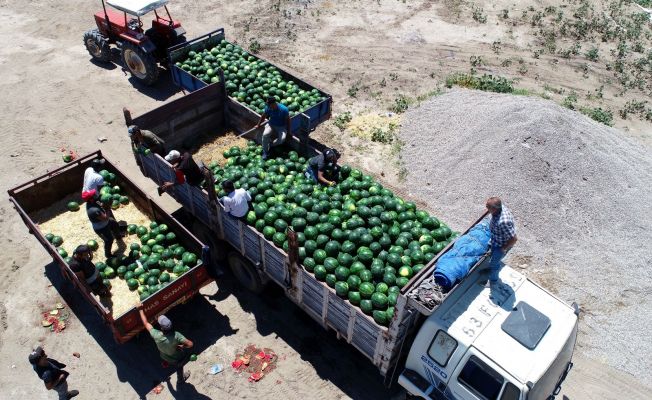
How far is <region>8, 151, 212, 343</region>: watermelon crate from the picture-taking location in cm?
937

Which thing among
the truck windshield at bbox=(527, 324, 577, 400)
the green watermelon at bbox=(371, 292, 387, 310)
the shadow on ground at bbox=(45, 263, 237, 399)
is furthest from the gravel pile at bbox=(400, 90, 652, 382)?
the shadow on ground at bbox=(45, 263, 237, 399)

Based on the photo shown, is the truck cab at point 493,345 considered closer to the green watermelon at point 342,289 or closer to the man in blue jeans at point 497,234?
the man in blue jeans at point 497,234

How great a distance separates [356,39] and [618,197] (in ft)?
40.6

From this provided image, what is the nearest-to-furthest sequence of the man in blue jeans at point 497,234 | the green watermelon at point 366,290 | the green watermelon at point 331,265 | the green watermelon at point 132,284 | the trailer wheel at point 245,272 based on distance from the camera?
the man in blue jeans at point 497,234 < the green watermelon at point 366,290 < the green watermelon at point 331,265 < the green watermelon at point 132,284 < the trailer wheel at point 245,272

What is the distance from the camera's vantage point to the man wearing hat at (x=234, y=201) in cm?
969

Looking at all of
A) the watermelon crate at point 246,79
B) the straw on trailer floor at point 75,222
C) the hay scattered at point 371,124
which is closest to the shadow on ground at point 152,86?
the watermelon crate at point 246,79

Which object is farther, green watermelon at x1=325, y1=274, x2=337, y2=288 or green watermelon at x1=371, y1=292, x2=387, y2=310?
green watermelon at x1=325, y1=274, x2=337, y2=288

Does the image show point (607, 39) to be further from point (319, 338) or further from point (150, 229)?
point (150, 229)

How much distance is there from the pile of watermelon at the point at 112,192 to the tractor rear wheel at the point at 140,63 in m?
6.40

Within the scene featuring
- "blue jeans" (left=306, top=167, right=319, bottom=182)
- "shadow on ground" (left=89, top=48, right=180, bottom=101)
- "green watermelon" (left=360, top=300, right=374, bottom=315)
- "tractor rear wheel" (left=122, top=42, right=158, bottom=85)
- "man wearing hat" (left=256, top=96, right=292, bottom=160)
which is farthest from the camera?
"shadow on ground" (left=89, top=48, right=180, bottom=101)

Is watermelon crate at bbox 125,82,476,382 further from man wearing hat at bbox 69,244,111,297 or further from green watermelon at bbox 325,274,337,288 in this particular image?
man wearing hat at bbox 69,244,111,297

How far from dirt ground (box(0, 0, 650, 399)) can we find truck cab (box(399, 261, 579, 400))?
2.34 meters

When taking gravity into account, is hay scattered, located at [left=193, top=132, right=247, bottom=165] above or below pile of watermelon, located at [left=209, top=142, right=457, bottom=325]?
below

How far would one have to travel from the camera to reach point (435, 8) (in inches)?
928
